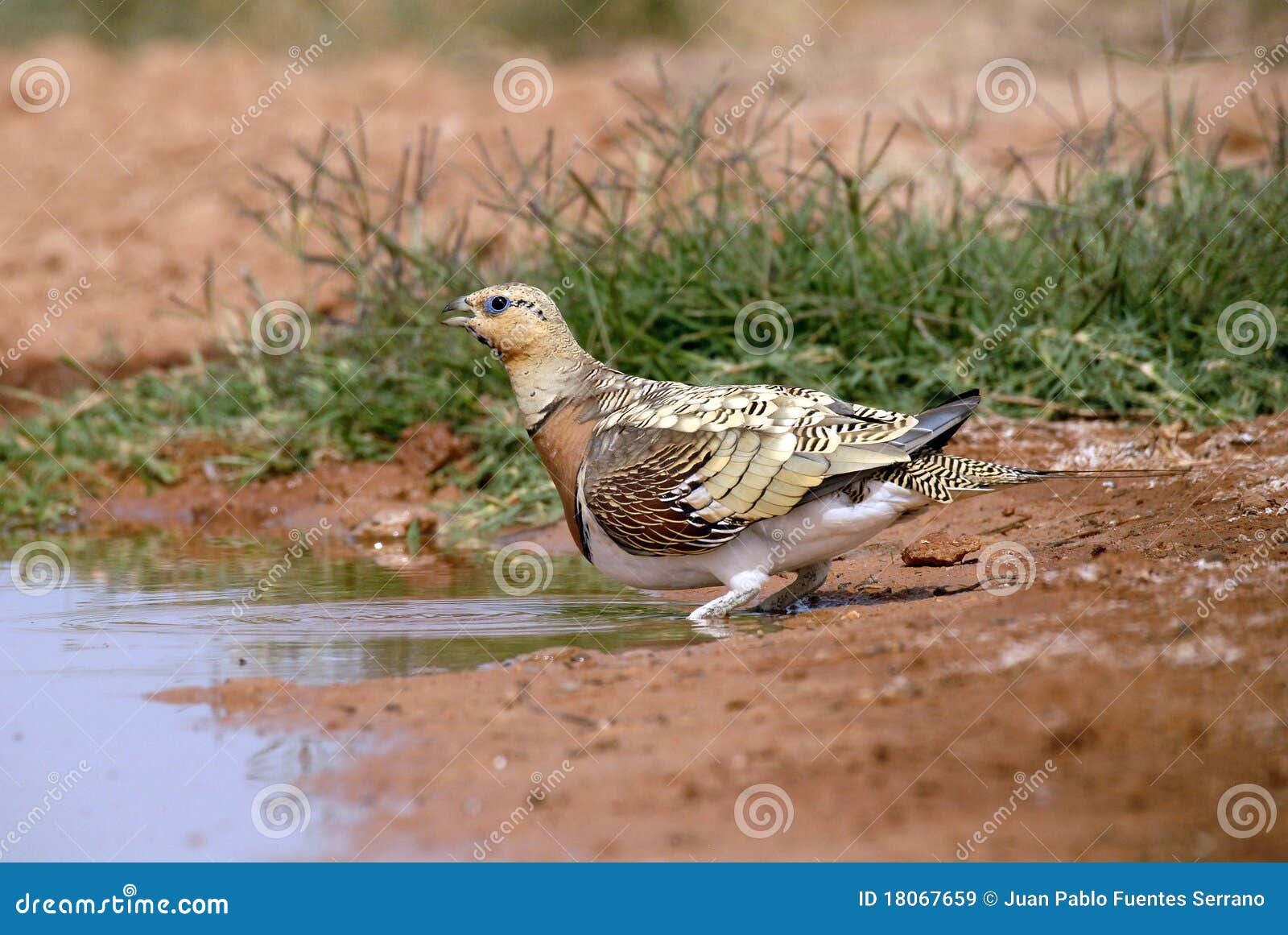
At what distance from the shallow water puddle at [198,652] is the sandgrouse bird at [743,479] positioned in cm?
32

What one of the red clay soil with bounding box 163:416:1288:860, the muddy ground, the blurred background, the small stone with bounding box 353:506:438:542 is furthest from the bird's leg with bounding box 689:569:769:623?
the blurred background

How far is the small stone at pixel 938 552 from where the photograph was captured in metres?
6.23

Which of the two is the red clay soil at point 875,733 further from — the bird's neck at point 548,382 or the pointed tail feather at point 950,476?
the bird's neck at point 548,382

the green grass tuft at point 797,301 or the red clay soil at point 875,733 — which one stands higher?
the green grass tuft at point 797,301

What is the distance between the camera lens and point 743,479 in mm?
5449

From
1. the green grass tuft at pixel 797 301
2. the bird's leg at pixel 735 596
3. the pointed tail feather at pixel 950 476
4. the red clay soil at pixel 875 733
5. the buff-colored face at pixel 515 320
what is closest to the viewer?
the red clay soil at pixel 875 733

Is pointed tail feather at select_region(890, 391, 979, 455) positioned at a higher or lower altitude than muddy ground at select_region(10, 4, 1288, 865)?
higher

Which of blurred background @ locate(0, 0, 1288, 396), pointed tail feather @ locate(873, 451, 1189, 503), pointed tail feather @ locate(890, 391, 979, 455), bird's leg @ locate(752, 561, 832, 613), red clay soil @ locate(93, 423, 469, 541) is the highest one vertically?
blurred background @ locate(0, 0, 1288, 396)

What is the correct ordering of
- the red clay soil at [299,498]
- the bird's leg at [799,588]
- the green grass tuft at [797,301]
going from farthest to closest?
the red clay soil at [299,498]
the green grass tuft at [797,301]
the bird's leg at [799,588]

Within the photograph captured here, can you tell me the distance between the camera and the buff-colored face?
6.14 m

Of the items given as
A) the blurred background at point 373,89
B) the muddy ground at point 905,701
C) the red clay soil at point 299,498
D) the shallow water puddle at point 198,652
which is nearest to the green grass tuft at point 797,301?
the red clay soil at point 299,498

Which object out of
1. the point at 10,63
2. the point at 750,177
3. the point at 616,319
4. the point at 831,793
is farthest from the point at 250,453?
the point at 10,63

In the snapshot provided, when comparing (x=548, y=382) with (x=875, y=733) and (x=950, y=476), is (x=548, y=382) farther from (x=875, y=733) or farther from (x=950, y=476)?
(x=875, y=733)

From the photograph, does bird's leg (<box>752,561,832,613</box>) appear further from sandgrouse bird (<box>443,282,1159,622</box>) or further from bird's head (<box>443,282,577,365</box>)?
bird's head (<box>443,282,577,365</box>)
